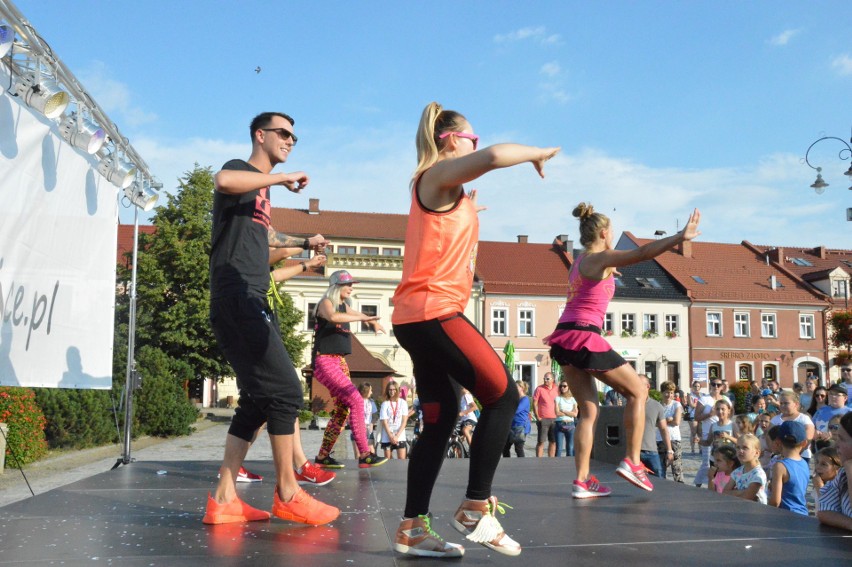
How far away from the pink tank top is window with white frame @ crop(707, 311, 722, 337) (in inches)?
1844

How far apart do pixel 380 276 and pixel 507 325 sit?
859 centimetres

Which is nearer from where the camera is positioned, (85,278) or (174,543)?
(174,543)

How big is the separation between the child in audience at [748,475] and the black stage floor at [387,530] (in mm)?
1273

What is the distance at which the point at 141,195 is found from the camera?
9.62 m

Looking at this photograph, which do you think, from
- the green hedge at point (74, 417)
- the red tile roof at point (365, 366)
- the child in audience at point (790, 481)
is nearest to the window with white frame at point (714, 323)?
the red tile roof at point (365, 366)

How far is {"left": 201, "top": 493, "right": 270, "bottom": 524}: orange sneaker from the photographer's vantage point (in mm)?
3836

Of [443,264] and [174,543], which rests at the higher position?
[443,264]

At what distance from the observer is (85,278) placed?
7461mm

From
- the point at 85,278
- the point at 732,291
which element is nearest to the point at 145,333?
the point at 85,278

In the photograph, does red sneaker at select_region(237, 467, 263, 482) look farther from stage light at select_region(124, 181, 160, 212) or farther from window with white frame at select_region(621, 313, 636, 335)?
window with white frame at select_region(621, 313, 636, 335)

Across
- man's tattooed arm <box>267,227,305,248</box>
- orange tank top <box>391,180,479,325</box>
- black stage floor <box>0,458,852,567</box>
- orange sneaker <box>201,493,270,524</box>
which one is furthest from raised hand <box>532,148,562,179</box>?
orange sneaker <box>201,493,270,524</box>

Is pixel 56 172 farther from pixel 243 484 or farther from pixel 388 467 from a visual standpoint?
pixel 388 467

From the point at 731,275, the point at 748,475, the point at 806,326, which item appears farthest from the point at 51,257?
the point at 806,326

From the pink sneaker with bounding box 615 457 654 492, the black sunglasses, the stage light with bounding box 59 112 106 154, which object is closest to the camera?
the black sunglasses
